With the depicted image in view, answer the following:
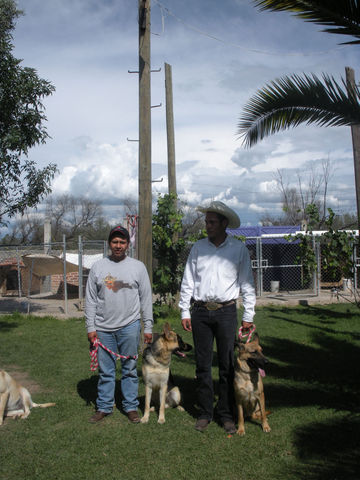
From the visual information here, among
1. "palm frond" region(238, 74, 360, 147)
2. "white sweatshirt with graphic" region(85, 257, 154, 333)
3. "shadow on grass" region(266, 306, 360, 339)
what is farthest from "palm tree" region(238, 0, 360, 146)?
"shadow on grass" region(266, 306, 360, 339)

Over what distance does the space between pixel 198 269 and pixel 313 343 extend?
194 inches

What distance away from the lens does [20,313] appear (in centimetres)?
1262

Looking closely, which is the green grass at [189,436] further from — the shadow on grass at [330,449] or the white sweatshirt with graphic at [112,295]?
the white sweatshirt with graphic at [112,295]

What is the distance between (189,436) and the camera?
4.32 meters

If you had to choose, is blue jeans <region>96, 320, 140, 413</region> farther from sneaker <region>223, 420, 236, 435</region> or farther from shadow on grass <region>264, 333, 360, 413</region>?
shadow on grass <region>264, 333, 360, 413</region>

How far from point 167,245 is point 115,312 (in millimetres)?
6552

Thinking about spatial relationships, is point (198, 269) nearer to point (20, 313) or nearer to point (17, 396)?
point (17, 396)

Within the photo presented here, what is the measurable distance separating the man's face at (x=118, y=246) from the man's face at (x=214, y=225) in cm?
89

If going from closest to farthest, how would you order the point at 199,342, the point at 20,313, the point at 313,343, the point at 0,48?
the point at 199,342 < the point at 313,343 < the point at 0,48 < the point at 20,313

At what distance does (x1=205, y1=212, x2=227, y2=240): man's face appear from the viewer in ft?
14.3

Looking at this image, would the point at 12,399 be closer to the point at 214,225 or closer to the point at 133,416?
the point at 133,416

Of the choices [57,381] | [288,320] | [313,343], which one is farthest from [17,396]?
[288,320]

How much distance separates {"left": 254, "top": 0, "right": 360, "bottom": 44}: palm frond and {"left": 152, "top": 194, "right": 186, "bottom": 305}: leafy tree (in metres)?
7.32

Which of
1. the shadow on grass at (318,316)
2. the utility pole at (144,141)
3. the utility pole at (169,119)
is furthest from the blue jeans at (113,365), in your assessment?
the utility pole at (169,119)
